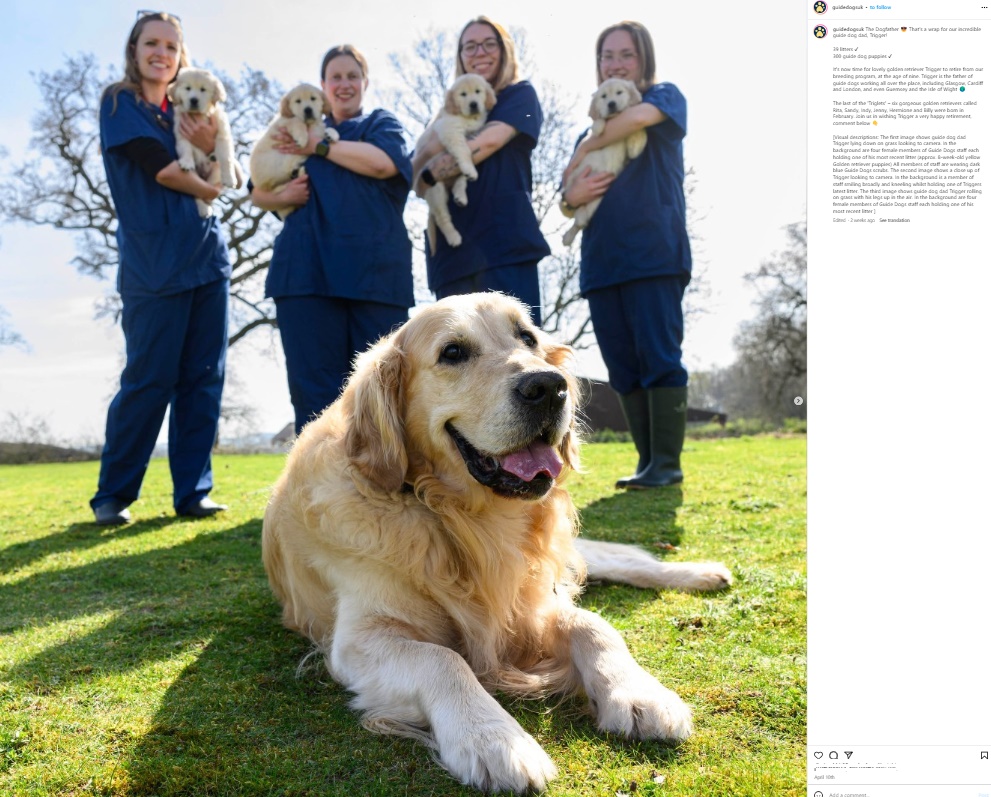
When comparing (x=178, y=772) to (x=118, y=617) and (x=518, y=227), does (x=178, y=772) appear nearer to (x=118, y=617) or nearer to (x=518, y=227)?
(x=118, y=617)

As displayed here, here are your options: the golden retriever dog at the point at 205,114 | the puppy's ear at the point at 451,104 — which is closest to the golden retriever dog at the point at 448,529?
the puppy's ear at the point at 451,104

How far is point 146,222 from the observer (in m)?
4.56

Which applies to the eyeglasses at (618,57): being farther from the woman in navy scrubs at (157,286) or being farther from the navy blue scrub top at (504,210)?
the woman in navy scrubs at (157,286)

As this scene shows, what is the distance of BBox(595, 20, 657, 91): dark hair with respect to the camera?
5.25 metres

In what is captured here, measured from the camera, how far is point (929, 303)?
156cm

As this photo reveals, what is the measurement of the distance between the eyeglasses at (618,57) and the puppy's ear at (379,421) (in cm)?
391

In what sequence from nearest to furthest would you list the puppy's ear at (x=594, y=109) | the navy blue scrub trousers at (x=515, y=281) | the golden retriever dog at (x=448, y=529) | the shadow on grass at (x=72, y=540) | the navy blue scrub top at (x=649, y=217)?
the golden retriever dog at (x=448, y=529)
the shadow on grass at (x=72, y=540)
the navy blue scrub trousers at (x=515, y=281)
the navy blue scrub top at (x=649, y=217)
the puppy's ear at (x=594, y=109)

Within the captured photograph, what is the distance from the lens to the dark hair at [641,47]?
5.25 m

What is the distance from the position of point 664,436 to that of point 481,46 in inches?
107

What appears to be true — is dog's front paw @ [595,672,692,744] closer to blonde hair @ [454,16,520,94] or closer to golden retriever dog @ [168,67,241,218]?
blonde hair @ [454,16,520,94]

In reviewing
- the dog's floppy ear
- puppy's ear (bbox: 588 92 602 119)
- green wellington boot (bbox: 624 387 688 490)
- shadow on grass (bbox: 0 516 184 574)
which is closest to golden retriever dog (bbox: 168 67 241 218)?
the dog's floppy ear

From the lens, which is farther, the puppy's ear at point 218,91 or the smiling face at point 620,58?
the puppy's ear at point 218,91

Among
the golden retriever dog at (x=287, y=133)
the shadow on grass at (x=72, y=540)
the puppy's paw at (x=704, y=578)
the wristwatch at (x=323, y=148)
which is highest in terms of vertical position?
the golden retriever dog at (x=287, y=133)

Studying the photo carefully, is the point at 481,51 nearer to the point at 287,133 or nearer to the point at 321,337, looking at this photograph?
the point at 287,133
